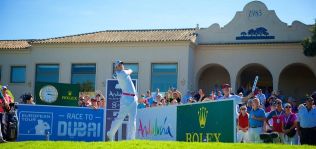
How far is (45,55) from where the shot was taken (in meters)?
39.9

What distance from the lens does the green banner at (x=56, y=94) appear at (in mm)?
19891

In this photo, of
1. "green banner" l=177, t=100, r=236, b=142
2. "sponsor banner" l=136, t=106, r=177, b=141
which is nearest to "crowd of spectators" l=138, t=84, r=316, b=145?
"green banner" l=177, t=100, r=236, b=142

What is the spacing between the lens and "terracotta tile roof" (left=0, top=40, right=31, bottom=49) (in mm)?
41531

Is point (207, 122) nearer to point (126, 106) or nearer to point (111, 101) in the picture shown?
point (126, 106)

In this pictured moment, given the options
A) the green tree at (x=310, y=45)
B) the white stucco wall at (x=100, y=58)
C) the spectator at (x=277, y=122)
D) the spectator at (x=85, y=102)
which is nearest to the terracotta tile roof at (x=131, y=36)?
the white stucco wall at (x=100, y=58)

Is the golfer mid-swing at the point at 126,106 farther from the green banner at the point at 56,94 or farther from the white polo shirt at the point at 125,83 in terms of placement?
the green banner at the point at 56,94

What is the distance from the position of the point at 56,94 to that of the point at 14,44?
24433 millimetres

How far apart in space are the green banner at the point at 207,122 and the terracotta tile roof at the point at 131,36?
20593 mm

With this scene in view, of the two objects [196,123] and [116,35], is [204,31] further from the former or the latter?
[196,123]

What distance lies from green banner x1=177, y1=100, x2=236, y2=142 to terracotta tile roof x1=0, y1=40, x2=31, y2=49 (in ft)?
91.9

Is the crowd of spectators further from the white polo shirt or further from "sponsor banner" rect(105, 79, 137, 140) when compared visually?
"sponsor banner" rect(105, 79, 137, 140)

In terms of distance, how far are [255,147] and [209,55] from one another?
88.2 ft

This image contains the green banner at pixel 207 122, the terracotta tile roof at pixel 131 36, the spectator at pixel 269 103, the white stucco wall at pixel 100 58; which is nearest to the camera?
the green banner at pixel 207 122

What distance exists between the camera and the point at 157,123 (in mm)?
17500
